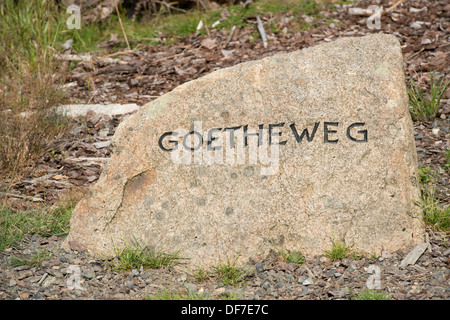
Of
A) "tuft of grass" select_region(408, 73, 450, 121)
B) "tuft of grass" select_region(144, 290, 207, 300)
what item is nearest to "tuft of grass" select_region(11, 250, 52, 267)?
Answer: "tuft of grass" select_region(144, 290, 207, 300)

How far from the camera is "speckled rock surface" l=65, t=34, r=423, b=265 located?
293 centimetres

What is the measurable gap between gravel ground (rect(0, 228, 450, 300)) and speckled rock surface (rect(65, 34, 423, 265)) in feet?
0.36

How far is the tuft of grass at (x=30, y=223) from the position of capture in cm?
318

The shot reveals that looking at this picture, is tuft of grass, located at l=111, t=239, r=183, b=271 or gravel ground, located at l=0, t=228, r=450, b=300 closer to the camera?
gravel ground, located at l=0, t=228, r=450, b=300

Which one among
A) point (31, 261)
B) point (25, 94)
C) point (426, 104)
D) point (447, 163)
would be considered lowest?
point (31, 261)

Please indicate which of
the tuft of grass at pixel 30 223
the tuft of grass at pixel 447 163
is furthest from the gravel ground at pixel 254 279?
the tuft of grass at pixel 447 163

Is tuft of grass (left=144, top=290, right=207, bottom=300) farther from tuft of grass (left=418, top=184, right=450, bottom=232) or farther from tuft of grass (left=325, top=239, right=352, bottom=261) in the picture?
tuft of grass (left=418, top=184, right=450, bottom=232)

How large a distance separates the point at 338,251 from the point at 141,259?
1.16 metres

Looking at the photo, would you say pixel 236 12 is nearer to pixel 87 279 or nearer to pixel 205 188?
pixel 205 188

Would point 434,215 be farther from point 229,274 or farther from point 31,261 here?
point 31,261

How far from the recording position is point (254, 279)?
2836 millimetres

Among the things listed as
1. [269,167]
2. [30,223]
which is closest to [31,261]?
[30,223]

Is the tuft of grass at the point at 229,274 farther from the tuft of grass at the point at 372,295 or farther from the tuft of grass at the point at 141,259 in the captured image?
the tuft of grass at the point at 372,295

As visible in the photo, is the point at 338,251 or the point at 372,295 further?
the point at 338,251
